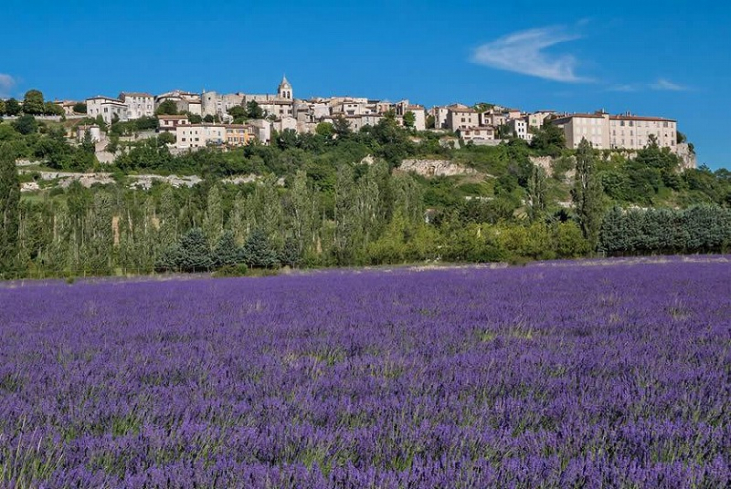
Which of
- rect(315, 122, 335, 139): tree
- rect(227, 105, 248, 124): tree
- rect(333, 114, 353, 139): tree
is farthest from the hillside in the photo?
Result: rect(227, 105, 248, 124): tree

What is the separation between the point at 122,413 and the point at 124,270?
30.8 metres

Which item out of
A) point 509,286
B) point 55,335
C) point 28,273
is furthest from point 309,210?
point 55,335

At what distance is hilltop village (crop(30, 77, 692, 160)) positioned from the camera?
113 meters

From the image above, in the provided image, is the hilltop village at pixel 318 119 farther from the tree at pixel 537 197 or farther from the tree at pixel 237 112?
the tree at pixel 537 197

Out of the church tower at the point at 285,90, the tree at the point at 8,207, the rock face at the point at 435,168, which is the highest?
the church tower at the point at 285,90

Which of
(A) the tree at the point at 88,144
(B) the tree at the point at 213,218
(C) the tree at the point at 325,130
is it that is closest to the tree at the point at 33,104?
(A) the tree at the point at 88,144

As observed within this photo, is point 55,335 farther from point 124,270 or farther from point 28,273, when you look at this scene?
point 124,270

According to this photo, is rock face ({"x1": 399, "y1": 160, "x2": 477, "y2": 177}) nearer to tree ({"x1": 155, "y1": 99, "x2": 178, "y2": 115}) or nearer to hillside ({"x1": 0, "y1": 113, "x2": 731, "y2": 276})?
hillside ({"x1": 0, "y1": 113, "x2": 731, "y2": 276})

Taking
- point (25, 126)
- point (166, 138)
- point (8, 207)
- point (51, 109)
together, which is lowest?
point (8, 207)

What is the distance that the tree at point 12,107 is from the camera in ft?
390

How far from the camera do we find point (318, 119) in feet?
429

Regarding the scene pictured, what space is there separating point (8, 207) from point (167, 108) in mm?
105541

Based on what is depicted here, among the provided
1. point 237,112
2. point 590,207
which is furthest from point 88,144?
point 590,207

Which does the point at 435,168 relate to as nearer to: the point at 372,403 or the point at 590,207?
the point at 590,207
